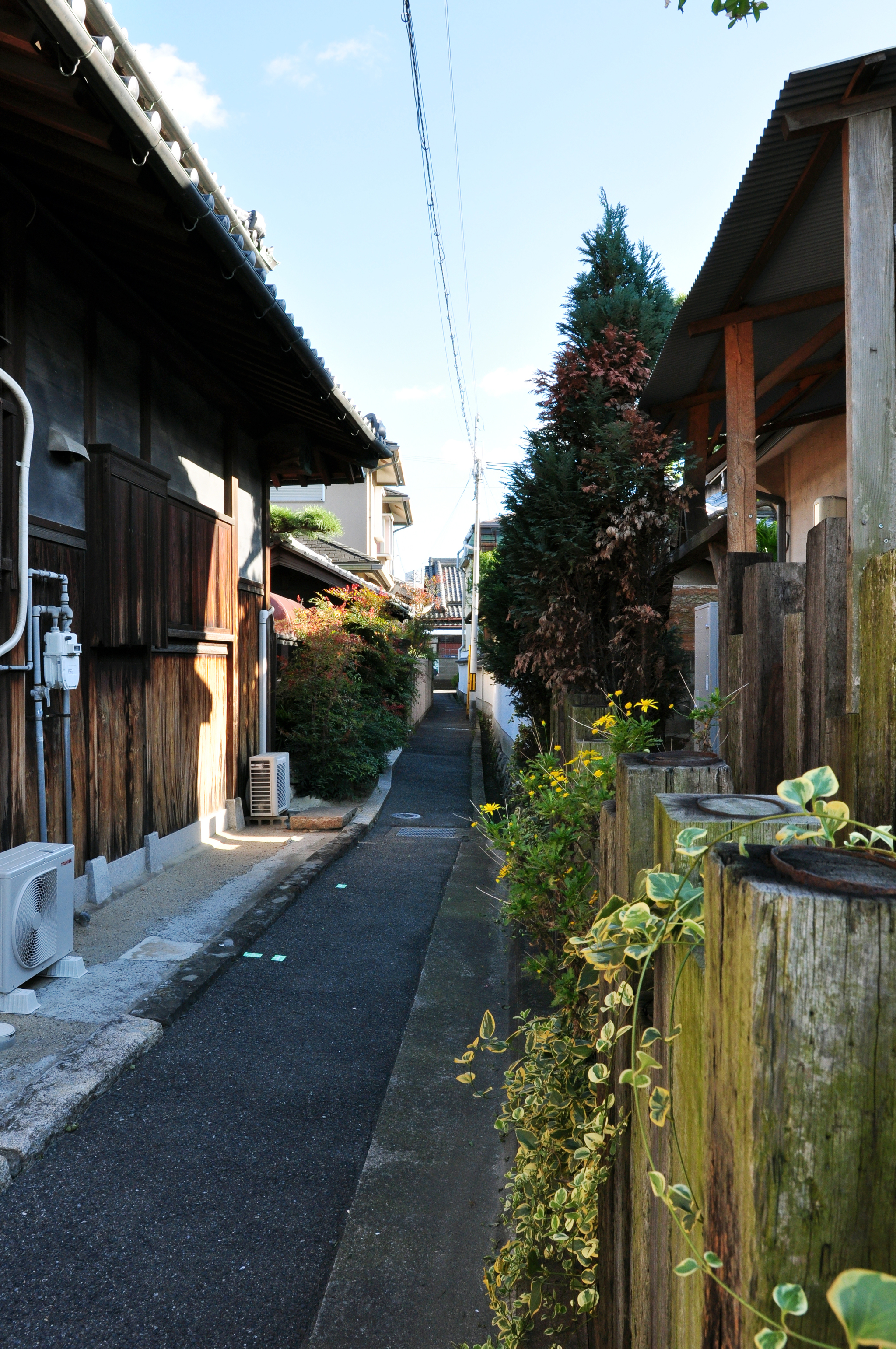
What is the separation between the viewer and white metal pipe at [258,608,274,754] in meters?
9.10

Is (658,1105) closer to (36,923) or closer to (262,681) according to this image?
(36,923)

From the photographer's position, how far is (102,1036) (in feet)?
11.7

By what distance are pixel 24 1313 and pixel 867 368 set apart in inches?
150

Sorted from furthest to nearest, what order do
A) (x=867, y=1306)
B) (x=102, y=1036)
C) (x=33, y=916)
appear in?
(x=33, y=916), (x=102, y=1036), (x=867, y=1306)

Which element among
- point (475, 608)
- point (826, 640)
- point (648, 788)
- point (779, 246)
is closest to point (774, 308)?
point (779, 246)

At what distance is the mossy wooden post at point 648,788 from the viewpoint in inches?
61.1

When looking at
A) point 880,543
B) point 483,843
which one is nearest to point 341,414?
point 483,843

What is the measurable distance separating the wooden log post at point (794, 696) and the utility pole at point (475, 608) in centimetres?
1603

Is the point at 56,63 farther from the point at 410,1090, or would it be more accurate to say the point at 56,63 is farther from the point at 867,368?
the point at 410,1090

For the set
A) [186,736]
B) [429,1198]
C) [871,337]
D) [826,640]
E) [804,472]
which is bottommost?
[429,1198]

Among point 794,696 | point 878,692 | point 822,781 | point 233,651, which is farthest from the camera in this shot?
point 233,651

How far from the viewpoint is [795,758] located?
224cm

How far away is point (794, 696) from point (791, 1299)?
1.77 metres

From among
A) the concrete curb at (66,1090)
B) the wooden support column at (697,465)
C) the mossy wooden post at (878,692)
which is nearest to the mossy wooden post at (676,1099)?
the mossy wooden post at (878,692)
